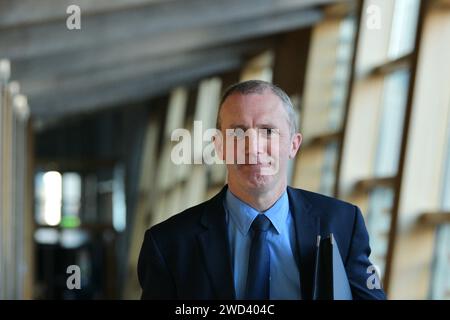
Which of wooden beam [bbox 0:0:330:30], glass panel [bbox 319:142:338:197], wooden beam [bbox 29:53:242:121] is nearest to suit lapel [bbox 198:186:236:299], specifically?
wooden beam [bbox 0:0:330:30]

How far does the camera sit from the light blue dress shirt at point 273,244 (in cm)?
132

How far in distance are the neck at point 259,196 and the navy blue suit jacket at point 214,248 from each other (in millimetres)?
48

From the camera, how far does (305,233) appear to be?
1342 millimetres

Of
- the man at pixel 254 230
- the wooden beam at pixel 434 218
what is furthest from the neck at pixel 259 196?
the wooden beam at pixel 434 218

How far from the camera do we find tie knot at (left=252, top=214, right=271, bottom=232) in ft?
4.33

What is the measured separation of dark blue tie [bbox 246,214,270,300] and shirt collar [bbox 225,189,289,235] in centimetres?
2

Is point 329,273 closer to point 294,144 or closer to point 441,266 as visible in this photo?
point 294,144

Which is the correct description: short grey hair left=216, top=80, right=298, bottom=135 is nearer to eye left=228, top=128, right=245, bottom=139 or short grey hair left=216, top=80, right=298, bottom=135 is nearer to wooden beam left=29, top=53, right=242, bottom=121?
eye left=228, top=128, right=245, bottom=139

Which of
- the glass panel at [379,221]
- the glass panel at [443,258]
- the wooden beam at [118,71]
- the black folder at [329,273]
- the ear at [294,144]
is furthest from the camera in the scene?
the wooden beam at [118,71]

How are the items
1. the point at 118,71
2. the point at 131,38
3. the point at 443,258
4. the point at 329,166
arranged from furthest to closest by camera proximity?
the point at 118,71 → the point at 131,38 → the point at 329,166 → the point at 443,258

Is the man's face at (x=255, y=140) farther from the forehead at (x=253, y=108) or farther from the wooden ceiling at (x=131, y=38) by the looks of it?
the wooden ceiling at (x=131, y=38)

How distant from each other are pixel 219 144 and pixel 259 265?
0.65 ft

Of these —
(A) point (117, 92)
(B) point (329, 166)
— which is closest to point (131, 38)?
(B) point (329, 166)
